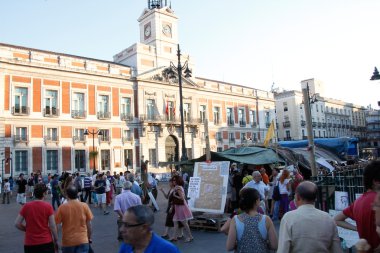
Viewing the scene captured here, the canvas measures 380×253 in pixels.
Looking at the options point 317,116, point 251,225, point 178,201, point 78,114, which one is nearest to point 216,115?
point 78,114

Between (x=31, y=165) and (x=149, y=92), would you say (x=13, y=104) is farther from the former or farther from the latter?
(x=149, y=92)

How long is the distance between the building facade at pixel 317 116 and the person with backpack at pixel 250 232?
53274mm

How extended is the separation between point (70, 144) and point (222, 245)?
2719cm

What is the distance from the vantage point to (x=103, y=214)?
46.9 ft

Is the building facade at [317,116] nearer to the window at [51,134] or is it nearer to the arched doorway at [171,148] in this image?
the arched doorway at [171,148]

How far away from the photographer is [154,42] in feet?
134

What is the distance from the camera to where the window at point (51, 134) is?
31333 millimetres

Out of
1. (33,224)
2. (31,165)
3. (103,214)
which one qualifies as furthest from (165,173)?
(33,224)

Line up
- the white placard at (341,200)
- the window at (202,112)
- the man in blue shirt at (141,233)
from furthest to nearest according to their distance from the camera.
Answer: the window at (202,112), the white placard at (341,200), the man in blue shirt at (141,233)

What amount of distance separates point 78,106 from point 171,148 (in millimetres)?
11939

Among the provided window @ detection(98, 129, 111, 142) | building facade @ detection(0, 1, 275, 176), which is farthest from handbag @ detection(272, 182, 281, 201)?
window @ detection(98, 129, 111, 142)

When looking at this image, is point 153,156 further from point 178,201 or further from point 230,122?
point 178,201

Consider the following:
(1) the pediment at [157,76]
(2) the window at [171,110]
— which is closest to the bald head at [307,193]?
(1) the pediment at [157,76]

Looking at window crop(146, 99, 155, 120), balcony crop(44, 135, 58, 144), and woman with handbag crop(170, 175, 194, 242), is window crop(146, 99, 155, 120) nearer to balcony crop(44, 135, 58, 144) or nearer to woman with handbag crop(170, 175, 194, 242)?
balcony crop(44, 135, 58, 144)
